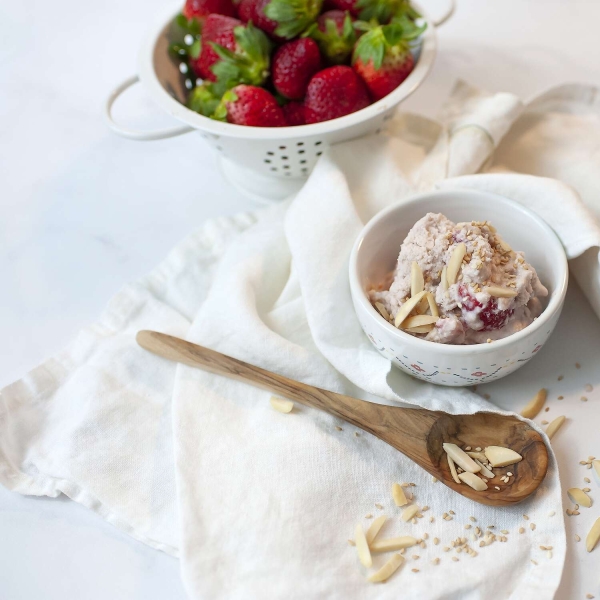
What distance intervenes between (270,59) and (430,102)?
14.9 inches

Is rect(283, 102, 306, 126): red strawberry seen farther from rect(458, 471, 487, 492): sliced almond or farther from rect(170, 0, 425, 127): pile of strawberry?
rect(458, 471, 487, 492): sliced almond

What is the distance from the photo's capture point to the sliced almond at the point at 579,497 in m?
0.85

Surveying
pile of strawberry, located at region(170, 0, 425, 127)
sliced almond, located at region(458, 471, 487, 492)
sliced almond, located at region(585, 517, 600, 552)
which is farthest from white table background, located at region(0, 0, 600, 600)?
pile of strawberry, located at region(170, 0, 425, 127)

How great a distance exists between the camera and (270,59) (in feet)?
3.81

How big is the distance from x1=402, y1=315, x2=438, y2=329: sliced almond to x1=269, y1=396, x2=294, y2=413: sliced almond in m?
0.19

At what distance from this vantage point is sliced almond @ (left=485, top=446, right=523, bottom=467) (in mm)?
875

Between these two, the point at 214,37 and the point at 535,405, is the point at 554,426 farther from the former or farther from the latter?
the point at 214,37

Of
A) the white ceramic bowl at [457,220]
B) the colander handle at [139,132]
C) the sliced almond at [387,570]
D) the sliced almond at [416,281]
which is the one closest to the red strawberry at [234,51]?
the colander handle at [139,132]

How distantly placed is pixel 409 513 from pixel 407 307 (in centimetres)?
26

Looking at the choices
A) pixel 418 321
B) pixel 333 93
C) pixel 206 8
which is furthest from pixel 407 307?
pixel 206 8

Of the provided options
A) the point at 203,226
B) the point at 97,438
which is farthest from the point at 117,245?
the point at 97,438

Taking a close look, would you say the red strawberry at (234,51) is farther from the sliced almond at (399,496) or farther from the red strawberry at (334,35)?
the sliced almond at (399,496)

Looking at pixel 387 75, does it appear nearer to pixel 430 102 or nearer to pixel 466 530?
pixel 430 102

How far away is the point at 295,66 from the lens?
1.11 meters
